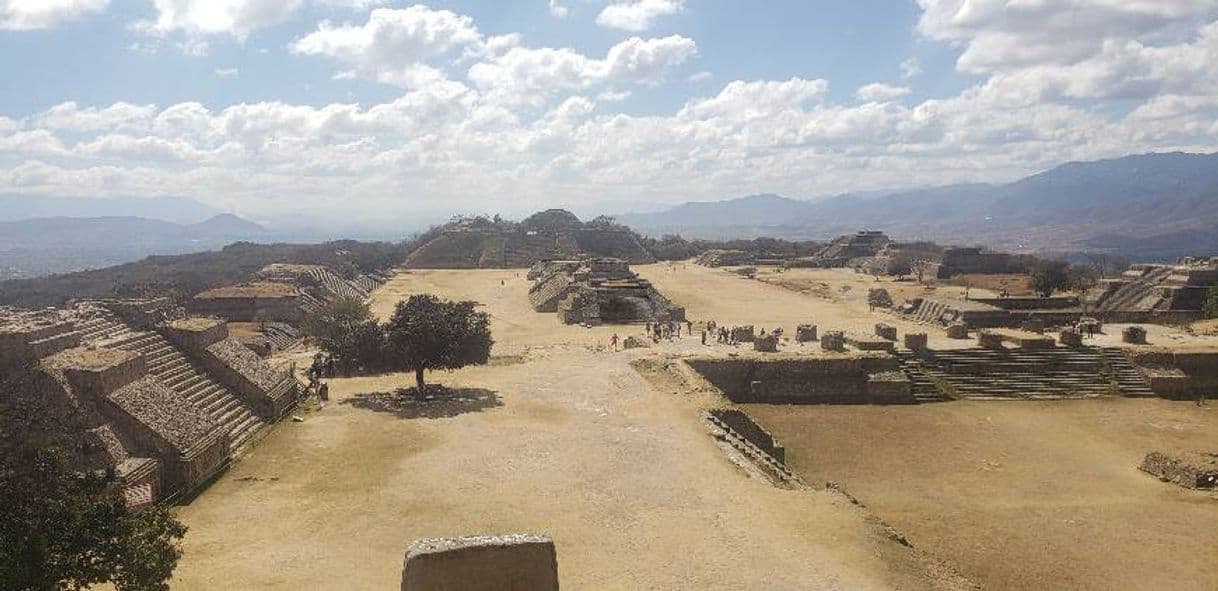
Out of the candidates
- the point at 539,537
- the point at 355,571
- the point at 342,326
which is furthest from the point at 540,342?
the point at 539,537

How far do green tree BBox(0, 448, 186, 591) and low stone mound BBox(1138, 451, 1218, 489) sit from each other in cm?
2152

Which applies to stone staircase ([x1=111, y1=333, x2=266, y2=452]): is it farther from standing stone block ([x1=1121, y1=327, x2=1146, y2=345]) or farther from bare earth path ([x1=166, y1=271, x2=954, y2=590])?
standing stone block ([x1=1121, y1=327, x2=1146, y2=345])

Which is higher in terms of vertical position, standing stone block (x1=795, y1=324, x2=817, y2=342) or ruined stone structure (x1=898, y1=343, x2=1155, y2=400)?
standing stone block (x1=795, y1=324, x2=817, y2=342)

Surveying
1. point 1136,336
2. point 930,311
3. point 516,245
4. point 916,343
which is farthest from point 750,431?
point 516,245

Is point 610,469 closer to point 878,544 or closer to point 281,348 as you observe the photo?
point 878,544

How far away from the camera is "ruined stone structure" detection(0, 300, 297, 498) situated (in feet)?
46.4

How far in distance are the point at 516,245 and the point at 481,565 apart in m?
99.4

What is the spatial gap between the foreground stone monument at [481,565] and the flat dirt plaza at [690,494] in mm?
3008

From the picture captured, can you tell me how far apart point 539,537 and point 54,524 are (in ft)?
16.7

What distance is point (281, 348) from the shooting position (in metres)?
38.6

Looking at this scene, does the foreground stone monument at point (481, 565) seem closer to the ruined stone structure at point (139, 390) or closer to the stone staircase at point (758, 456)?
the ruined stone structure at point (139, 390)

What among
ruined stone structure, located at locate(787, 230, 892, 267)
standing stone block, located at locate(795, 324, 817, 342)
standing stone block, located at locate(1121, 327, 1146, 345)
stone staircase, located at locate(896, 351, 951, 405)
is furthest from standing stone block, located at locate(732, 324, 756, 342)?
ruined stone structure, located at locate(787, 230, 892, 267)

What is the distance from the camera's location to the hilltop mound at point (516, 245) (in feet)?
332

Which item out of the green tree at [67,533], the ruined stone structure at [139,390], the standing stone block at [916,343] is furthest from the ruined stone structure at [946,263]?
the green tree at [67,533]
